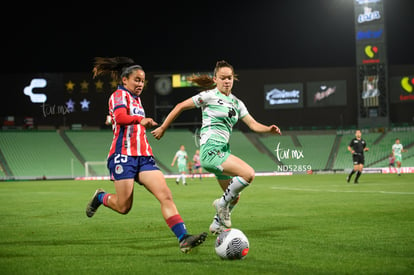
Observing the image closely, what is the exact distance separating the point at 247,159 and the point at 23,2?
2778cm

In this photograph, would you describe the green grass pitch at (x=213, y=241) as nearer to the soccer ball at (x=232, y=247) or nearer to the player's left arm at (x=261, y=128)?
the soccer ball at (x=232, y=247)

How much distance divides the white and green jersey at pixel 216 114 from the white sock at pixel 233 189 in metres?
0.62

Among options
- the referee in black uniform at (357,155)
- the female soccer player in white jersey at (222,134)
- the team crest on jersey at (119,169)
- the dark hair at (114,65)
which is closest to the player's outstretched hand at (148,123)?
the team crest on jersey at (119,169)

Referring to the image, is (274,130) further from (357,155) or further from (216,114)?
(357,155)

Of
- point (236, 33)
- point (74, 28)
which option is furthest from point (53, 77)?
point (236, 33)

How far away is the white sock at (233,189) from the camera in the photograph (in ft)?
25.4

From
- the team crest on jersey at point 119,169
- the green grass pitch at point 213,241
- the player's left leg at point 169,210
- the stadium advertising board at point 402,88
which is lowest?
the stadium advertising board at point 402,88

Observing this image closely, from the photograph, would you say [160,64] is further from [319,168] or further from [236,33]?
[319,168]

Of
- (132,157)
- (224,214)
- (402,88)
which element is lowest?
(402,88)

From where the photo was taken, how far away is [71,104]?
55281 millimetres

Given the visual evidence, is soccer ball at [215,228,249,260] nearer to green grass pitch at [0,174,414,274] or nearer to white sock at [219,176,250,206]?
green grass pitch at [0,174,414,274]

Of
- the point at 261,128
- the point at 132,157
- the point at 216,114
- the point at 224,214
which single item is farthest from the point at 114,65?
the point at 224,214

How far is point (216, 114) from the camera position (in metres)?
7.92

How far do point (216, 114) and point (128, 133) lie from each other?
1.60 meters
